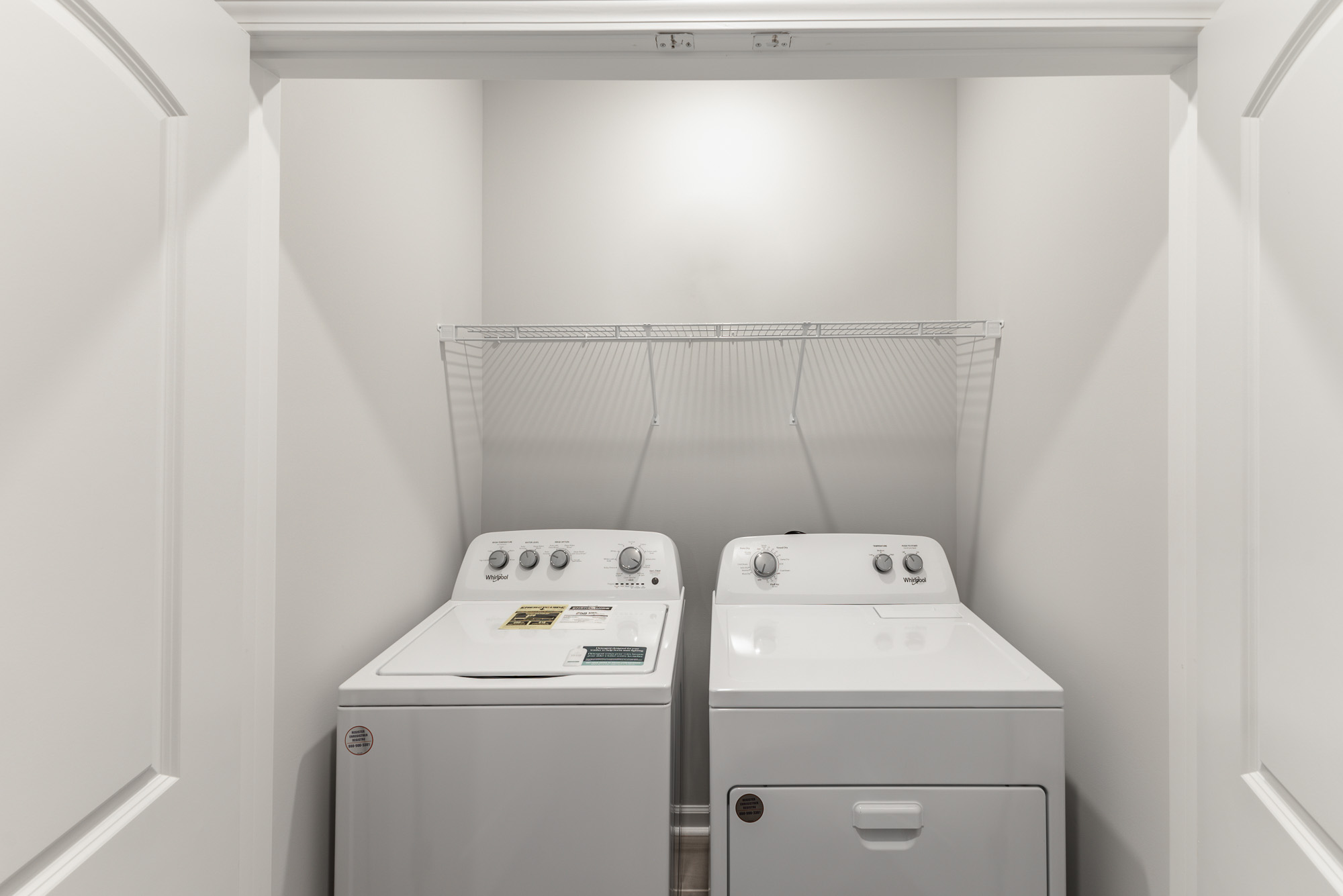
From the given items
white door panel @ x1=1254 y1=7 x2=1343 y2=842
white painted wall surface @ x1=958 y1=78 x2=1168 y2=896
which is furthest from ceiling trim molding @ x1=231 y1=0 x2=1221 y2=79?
white painted wall surface @ x1=958 y1=78 x2=1168 y2=896

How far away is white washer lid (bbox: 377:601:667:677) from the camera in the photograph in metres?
1.20

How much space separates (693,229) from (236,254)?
1468mm

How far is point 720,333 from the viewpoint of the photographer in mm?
1976

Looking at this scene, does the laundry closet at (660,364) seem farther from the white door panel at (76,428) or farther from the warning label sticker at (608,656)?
the warning label sticker at (608,656)

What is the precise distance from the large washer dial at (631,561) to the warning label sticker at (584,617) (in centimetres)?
15

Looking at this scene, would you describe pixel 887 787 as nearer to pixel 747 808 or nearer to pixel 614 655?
pixel 747 808

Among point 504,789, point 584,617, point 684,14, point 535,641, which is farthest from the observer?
point 584,617

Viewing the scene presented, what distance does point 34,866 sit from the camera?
0.51m

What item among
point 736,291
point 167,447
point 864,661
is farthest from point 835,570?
point 167,447

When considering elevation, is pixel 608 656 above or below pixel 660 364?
below

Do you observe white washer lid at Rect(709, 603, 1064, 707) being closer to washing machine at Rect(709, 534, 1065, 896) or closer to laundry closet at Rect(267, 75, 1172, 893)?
washing machine at Rect(709, 534, 1065, 896)

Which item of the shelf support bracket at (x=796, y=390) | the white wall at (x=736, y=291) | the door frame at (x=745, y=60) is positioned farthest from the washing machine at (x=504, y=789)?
the shelf support bracket at (x=796, y=390)

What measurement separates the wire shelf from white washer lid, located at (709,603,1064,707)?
72cm

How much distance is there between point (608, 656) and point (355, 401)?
2.35 ft
